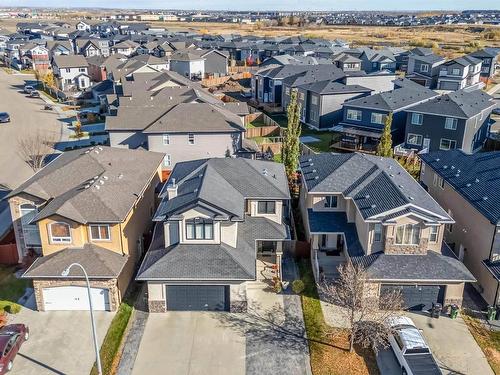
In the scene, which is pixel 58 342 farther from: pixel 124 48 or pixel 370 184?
pixel 124 48

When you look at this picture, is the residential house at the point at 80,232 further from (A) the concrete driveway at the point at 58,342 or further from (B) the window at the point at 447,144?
(B) the window at the point at 447,144

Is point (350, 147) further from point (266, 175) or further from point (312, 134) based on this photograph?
point (266, 175)

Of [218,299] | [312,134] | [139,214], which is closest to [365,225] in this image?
[218,299]

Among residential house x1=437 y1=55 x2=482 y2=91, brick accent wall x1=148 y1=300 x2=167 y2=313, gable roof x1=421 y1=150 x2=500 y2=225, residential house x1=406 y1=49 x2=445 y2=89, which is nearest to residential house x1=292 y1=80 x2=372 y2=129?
residential house x1=437 y1=55 x2=482 y2=91

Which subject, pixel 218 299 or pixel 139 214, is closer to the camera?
pixel 218 299

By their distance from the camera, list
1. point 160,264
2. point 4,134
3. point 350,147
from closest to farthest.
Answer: point 160,264, point 350,147, point 4,134

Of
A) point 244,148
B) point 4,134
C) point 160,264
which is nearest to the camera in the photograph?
point 160,264

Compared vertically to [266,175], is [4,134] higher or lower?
lower

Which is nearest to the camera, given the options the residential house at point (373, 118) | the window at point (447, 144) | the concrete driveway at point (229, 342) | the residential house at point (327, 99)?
the concrete driveway at point (229, 342)

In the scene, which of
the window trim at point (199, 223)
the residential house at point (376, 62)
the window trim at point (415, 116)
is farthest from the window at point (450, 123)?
the residential house at point (376, 62)
